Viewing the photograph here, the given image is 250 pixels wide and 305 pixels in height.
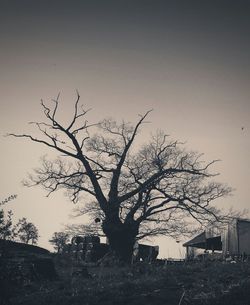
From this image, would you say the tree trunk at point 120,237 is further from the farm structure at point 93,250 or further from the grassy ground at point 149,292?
the grassy ground at point 149,292

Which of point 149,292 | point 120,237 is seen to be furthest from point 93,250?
point 149,292

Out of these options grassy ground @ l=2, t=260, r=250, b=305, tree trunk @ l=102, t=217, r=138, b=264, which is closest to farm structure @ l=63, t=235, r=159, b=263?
tree trunk @ l=102, t=217, r=138, b=264

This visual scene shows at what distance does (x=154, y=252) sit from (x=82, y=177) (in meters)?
7.89

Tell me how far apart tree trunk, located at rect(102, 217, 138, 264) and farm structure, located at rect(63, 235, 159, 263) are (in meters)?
2.36

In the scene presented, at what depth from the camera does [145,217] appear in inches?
792

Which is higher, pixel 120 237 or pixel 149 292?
pixel 120 237

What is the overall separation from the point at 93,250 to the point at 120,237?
3.96 m

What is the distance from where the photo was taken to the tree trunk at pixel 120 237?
1875 centimetres

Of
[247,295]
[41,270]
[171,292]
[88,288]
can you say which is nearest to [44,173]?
[41,270]

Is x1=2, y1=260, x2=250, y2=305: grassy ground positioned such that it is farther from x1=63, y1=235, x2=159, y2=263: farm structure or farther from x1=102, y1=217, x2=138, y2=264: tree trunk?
x1=63, y1=235, x2=159, y2=263: farm structure

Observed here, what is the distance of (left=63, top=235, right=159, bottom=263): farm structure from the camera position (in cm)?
2173

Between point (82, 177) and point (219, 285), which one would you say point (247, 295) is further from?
point (82, 177)

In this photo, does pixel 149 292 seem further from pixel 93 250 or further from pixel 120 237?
pixel 93 250

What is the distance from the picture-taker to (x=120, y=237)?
18859 mm
